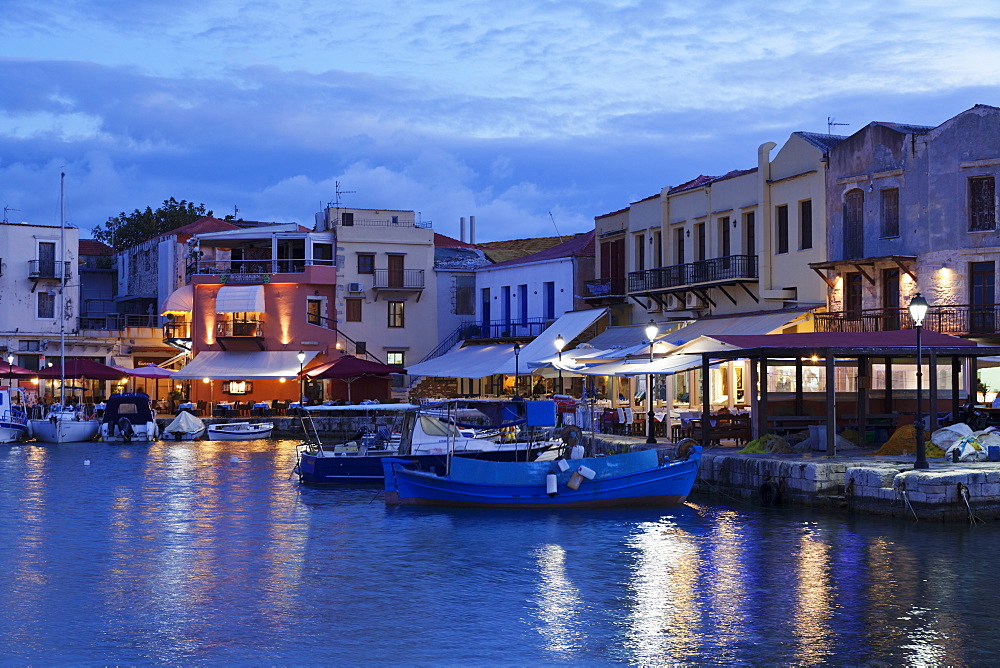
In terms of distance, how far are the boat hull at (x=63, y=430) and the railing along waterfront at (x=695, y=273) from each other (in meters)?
22.6

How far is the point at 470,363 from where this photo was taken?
5297cm

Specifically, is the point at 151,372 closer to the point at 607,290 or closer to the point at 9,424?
the point at 9,424

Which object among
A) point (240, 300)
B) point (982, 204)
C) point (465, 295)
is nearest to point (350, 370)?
point (240, 300)

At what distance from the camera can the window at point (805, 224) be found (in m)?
39.6

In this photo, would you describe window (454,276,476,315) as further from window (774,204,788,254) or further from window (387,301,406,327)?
window (774,204,788,254)

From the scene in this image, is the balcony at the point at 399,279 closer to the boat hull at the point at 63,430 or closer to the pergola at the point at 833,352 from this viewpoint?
the boat hull at the point at 63,430

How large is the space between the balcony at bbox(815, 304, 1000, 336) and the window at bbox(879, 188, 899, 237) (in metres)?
2.44

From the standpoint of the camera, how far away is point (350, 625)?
15.8 metres

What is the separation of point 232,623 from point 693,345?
64.0 ft

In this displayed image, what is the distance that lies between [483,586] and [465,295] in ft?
150

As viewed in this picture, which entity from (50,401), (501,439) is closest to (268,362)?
(50,401)

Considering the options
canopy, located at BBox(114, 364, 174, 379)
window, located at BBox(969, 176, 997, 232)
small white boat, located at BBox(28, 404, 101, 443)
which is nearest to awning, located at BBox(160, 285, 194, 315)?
canopy, located at BBox(114, 364, 174, 379)

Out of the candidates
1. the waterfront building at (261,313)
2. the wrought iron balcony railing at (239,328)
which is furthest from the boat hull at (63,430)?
the wrought iron balcony railing at (239,328)

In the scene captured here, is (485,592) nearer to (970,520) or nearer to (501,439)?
(970,520)
